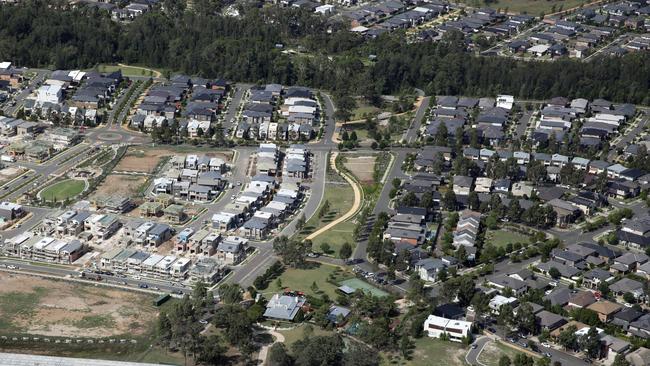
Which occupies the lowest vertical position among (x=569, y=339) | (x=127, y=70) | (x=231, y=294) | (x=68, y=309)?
(x=68, y=309)

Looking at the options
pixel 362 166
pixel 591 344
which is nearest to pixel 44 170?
pixel 362 166

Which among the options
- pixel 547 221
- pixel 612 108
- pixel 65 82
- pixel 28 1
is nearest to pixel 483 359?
pixel 547 221

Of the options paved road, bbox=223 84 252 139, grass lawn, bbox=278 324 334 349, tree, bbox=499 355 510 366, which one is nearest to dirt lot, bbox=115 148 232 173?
paved road, bbox=223 84 252 139

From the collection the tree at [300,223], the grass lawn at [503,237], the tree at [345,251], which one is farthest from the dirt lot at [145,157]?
the grass lawn at [503,237]

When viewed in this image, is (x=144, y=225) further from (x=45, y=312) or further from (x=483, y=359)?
(x=483, y=359)

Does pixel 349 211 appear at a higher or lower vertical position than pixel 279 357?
lower

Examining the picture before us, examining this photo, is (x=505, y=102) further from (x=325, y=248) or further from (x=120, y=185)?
(x=120, y=185)

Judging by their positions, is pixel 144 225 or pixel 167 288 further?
pixel 144 225
